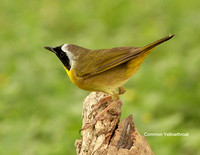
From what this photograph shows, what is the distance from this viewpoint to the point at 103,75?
18.0 feet

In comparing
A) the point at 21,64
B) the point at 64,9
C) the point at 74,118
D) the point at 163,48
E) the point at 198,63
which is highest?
the point at 64,9

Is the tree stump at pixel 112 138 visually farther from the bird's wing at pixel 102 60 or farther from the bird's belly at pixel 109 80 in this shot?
the bird's wing at pixel 102 60

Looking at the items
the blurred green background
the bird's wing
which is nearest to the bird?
the bird's wing

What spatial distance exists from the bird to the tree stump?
1.40 feet

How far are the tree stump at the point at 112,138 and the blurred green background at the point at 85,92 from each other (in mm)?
1503

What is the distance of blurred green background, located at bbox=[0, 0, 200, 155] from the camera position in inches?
252

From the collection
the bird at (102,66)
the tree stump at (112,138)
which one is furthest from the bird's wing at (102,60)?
the tree stump at (112,138)

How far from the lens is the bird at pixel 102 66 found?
209 inches

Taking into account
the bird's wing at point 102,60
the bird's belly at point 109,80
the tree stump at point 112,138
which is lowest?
the tree stump at point 112,138

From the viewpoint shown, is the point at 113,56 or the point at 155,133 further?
the point at 155,133

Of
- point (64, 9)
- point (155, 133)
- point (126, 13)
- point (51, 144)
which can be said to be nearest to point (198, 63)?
point (155, 133)

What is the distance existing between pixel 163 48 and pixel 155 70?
187 centimetres

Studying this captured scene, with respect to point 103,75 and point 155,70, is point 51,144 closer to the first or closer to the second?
point 103,75

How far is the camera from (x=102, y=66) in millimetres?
5500
